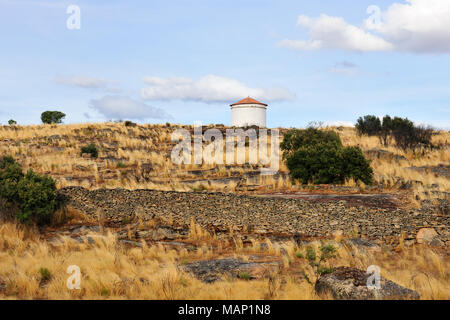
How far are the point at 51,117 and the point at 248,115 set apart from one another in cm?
3278

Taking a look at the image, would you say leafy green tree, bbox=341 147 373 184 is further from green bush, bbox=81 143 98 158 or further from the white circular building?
the white circular building

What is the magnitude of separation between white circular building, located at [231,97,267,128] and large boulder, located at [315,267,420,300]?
1685 inches

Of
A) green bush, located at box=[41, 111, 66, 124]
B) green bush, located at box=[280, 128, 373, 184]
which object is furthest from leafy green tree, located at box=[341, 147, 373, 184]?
green bush, located at box=[41, 111, 66, 124]

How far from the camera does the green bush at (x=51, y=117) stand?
210 ft

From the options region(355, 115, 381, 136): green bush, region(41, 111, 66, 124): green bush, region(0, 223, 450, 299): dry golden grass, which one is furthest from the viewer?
region(41, 111, 66, 124): green bush

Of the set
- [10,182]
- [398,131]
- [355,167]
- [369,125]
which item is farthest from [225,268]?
[369,125]

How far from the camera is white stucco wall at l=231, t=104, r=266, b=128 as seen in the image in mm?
50906

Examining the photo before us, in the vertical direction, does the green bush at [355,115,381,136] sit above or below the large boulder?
above

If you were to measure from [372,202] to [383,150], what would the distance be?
59.5 feet

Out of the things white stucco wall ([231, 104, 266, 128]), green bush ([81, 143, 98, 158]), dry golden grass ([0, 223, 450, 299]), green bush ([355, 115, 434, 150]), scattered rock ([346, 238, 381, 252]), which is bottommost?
dry golden grass ([0, 223, 450, 299])

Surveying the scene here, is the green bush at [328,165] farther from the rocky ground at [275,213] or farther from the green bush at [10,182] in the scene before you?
the green bush at [10,182]
